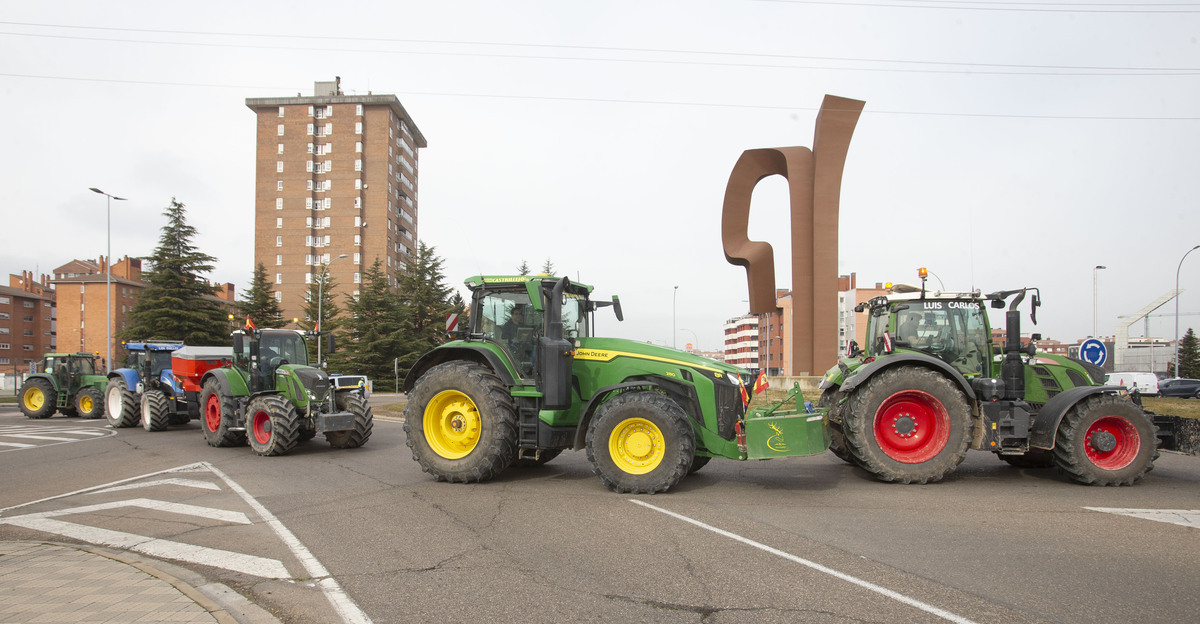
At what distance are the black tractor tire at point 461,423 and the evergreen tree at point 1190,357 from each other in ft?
220

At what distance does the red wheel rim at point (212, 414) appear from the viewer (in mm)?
12961

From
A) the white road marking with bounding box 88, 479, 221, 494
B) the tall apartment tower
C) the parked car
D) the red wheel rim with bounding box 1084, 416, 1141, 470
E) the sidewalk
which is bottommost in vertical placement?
the parked car

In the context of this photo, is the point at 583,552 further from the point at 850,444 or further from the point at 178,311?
the point at 178,311

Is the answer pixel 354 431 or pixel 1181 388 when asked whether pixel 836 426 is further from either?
pixel 1181 388

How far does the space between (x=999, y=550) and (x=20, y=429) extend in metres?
21.6

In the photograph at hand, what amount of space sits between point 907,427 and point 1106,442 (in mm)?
2228

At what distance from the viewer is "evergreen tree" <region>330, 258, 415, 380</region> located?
44.0 m

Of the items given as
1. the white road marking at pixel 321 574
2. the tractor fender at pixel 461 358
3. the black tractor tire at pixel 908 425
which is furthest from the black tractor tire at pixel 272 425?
the black tractor tire at pixel 908 425

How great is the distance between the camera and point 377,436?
1475cm

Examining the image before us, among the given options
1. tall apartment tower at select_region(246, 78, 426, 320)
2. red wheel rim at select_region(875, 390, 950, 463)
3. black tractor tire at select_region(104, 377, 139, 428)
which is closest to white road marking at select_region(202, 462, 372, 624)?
red wheel rim at select_region(875, 390, 950, 463)

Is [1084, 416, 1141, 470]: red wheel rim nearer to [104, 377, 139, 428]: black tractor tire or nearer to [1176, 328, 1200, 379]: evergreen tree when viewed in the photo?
[104, 377, 139, 428]: black tractor tire

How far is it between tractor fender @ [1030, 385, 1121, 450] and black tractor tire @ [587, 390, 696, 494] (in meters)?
4.24

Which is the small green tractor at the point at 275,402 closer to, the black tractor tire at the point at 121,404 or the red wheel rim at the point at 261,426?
the red wheel rim at the point at 261,426

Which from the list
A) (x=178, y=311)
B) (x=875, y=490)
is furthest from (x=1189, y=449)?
(x=178, y=311)
